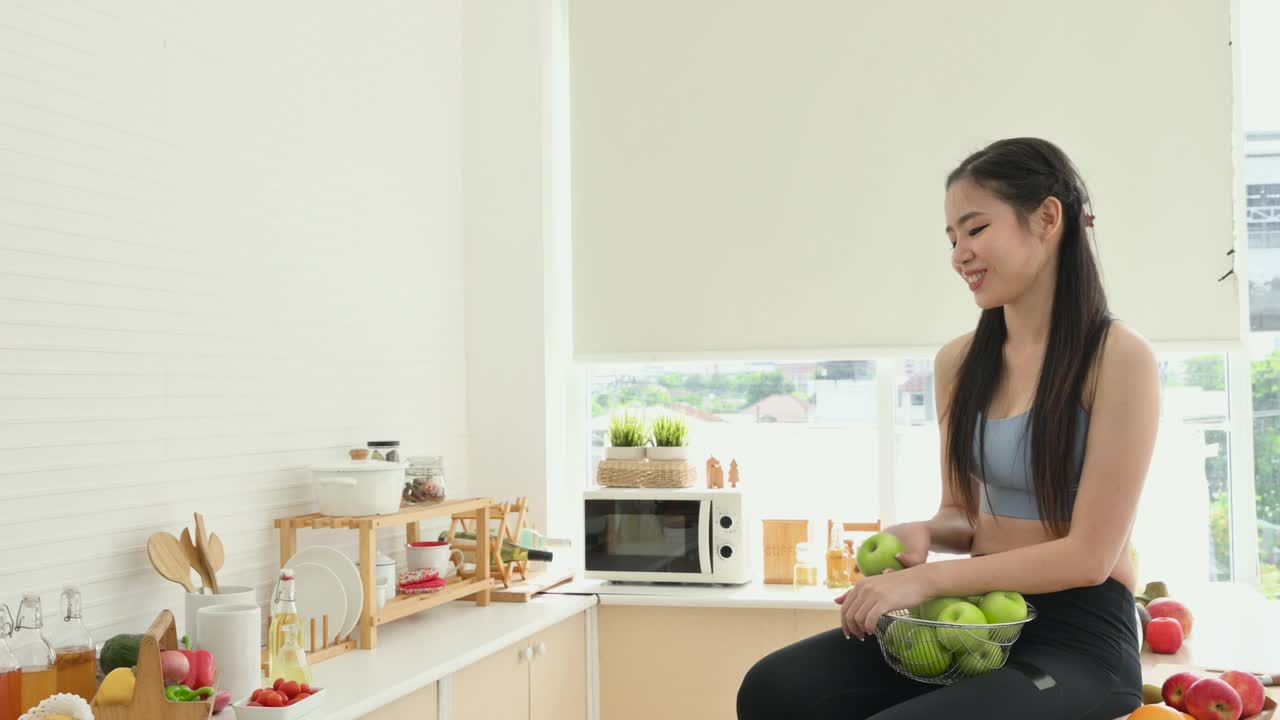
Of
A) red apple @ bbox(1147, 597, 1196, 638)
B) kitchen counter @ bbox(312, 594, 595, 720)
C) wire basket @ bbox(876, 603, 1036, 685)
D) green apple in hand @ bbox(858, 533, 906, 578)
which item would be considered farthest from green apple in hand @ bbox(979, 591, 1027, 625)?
kitchen counter @ bbox(312, 594, 595, 720)

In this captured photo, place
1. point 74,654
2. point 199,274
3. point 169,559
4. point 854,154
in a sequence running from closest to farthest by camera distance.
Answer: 1. point 74,654
2. point 169,559
3. point 199,274
4. point 854,154

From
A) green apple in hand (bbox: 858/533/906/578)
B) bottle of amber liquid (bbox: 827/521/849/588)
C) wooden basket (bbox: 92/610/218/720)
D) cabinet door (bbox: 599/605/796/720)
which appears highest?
green apple in hand (bbox: 858/533/906/578)

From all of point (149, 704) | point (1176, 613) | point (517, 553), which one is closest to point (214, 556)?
point (149, 704)

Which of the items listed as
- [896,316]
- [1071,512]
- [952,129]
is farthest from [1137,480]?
[952,129]

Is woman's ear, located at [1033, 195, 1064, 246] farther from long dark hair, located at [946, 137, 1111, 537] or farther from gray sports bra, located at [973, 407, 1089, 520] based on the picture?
gray sports bra, located at [973, 407, 1089, 520]

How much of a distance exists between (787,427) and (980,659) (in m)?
1.96

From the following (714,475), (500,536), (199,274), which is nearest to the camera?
(199,274)

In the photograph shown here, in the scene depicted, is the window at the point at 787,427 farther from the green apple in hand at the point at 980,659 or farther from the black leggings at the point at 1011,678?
the green apple in hand at the point at 980,659

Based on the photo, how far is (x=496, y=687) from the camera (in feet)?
8.06

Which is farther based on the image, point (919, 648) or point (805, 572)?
point (805, 572)

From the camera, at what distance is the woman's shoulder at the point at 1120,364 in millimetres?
1599

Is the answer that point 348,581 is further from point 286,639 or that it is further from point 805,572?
point 805,572

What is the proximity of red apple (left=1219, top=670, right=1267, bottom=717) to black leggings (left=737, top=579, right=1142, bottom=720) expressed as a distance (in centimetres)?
14

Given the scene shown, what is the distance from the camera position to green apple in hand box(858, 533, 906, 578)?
5.59 ft
